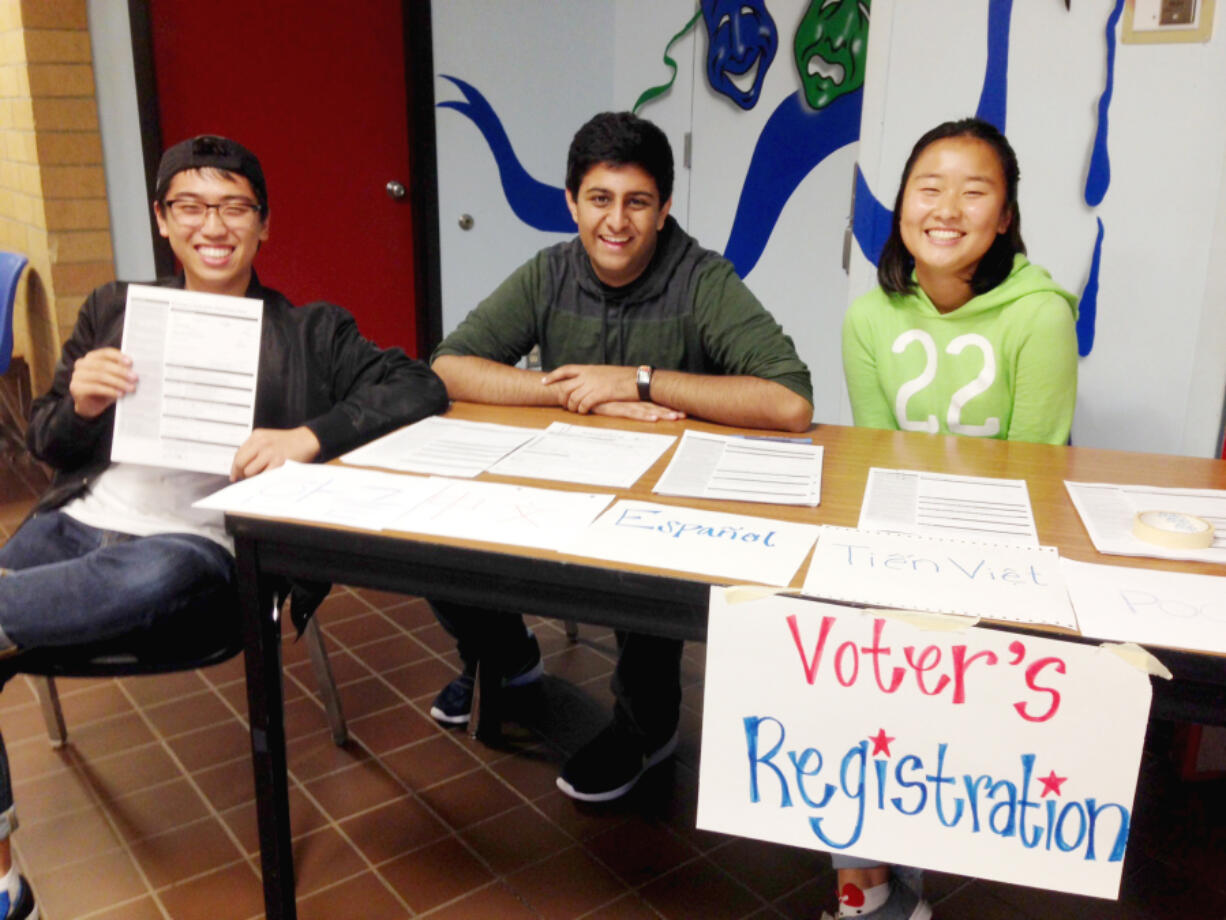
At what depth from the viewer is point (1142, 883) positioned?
1.67m

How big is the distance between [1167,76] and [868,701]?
6.15 ft

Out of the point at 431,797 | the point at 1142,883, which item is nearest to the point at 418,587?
the point at 431,797

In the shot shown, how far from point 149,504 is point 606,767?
0.92 m

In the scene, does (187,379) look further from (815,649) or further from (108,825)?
(815,649)

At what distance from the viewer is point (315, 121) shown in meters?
3.93

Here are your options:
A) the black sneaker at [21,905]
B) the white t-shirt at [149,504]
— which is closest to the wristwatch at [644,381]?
the white t-shirt at [149,504]

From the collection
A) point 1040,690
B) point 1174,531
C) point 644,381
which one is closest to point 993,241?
point 644,381

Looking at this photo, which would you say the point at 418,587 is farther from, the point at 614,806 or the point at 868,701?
the point at 614,806

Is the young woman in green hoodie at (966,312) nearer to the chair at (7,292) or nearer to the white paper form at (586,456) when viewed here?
the white paper form at (586,456)

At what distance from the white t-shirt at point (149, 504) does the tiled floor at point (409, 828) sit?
539 millimetres

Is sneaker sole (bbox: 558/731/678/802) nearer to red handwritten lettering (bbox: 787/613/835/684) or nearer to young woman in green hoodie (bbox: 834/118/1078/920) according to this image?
young woman in green hoodie (bbox: 834/118/1078/920)

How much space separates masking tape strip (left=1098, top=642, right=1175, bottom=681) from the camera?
947 millimetres

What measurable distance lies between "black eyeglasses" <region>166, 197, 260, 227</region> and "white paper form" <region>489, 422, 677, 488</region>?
25.1 inches

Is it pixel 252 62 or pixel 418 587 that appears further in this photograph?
pixel 252 62
